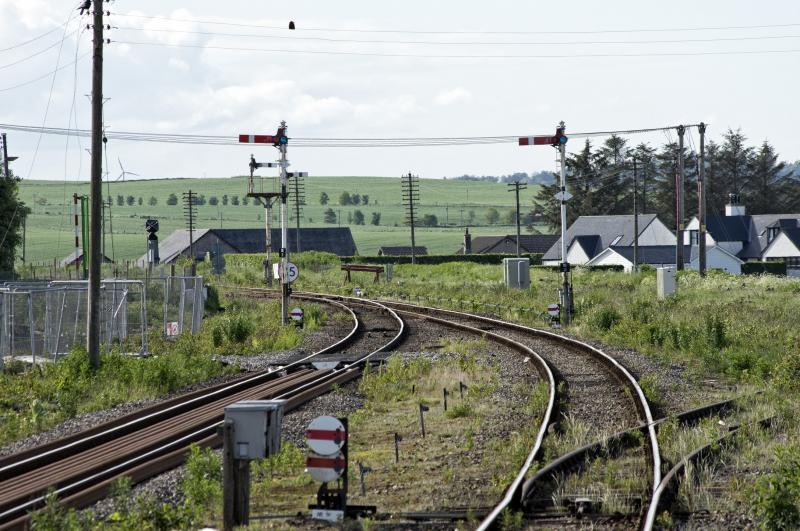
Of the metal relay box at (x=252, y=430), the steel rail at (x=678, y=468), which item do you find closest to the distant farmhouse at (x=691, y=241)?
the steel rail at (x=678, y=468)

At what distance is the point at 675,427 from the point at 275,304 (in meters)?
27.4

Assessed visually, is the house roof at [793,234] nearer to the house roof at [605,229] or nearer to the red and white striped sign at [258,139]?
the house roof at [605,229]

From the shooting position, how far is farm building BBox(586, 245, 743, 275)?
82000 millimetres

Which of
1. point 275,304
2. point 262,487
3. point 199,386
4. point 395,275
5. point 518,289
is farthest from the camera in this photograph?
point 395,275

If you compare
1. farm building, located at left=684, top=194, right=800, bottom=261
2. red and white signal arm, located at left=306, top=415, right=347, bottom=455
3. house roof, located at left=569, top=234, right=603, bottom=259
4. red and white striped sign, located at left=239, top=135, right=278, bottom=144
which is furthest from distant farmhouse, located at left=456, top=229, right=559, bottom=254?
red and white signal arm, located at left=306, top=415, right=347, bottom=455

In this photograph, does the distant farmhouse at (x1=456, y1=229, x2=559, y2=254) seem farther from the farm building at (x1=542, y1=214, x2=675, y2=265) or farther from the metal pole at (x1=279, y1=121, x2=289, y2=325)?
the metal pole at (x1=279, y1=121, x2=289, y2=325)

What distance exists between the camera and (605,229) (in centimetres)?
9169

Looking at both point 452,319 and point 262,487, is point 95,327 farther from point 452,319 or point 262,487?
point 452,319

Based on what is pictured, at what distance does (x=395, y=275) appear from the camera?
66.6 meters

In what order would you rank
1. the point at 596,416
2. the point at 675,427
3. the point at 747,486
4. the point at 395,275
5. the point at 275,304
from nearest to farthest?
the point at 747,486 → the point at 675,427 → the point at 596,416 → the point at 275,304 → the point at 395,275

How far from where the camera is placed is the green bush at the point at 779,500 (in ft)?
27.5

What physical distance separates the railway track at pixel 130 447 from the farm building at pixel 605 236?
71.7 m

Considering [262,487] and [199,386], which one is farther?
[199,386]

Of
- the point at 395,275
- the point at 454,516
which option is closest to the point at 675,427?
the point at 454,516
